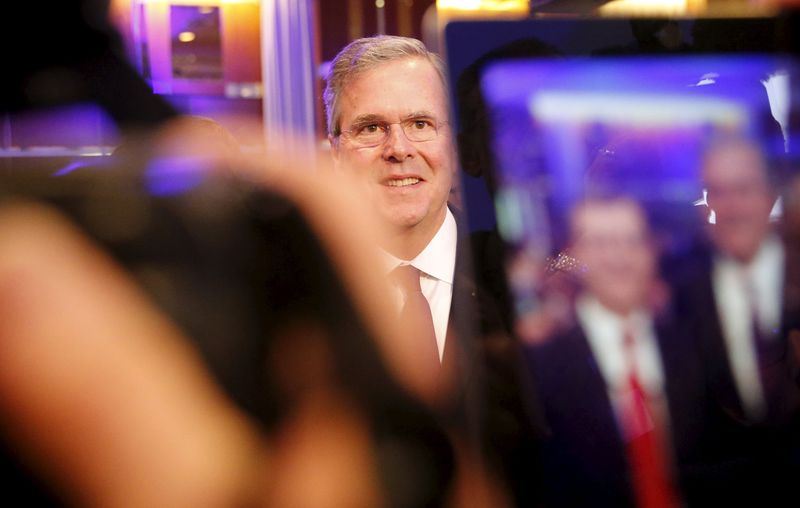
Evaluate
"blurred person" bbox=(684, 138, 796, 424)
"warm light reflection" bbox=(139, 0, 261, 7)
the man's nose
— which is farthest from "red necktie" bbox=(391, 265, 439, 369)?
"warm light reflection" bbox=(139, 0, 261, 7)

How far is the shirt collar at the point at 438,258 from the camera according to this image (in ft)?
2.31

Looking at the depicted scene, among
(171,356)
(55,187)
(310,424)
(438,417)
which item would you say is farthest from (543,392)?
(55,187)

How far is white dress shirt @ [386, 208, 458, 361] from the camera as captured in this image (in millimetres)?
686

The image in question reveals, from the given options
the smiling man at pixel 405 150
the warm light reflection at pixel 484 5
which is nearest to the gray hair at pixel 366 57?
the smiling man at pixel 405 150

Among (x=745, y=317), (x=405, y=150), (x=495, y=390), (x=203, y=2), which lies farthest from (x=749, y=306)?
(x=203, y=2)

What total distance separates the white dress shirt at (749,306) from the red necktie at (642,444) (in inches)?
3.4

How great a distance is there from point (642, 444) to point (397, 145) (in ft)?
1.19

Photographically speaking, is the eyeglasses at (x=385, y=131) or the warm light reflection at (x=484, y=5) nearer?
the warm light reflection at (x=484, y=5)

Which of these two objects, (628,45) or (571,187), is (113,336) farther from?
(628,45)

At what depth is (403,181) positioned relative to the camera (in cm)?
74

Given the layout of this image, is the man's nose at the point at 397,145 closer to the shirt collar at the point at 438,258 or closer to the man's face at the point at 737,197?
the shirt collar at the point at 438,258

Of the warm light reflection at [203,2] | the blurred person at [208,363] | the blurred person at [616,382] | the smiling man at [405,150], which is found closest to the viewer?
the blurred person at [208,363]

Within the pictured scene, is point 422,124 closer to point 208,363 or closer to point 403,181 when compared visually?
point 403,181

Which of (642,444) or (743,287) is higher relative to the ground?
(743,287)
